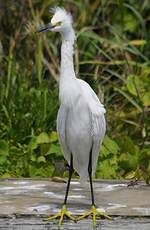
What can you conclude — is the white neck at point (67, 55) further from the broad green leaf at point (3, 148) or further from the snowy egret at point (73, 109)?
the broad green leaf at point (3, 148)

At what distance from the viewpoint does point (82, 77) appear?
586cm

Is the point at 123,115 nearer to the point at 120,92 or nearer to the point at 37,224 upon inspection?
the point at 120,92

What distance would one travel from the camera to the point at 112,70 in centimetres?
603

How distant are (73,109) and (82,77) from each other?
2.76 meters

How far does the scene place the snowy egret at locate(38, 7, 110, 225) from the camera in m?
3.11

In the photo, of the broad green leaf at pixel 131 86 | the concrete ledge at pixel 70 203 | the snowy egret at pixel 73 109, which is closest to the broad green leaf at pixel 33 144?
the concrete ledge at pixel 70 203

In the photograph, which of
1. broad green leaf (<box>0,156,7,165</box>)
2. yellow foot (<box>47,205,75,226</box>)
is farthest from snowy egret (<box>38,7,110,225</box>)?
broad green leaf (<box>0,156,7,165</box>)

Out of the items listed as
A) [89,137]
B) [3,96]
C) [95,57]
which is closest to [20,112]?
[3,96]

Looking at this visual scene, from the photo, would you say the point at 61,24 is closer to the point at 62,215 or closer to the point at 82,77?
the point at 62,215

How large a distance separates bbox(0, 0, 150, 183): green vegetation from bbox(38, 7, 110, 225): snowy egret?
2.47 ft

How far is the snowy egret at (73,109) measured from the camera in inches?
122

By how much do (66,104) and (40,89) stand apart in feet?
7.07

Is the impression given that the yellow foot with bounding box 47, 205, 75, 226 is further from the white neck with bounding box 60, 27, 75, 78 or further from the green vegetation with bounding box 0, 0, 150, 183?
the green vegetation with bounding box 0, 0, 150, 183

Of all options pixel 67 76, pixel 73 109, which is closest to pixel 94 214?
pixel 73 109
